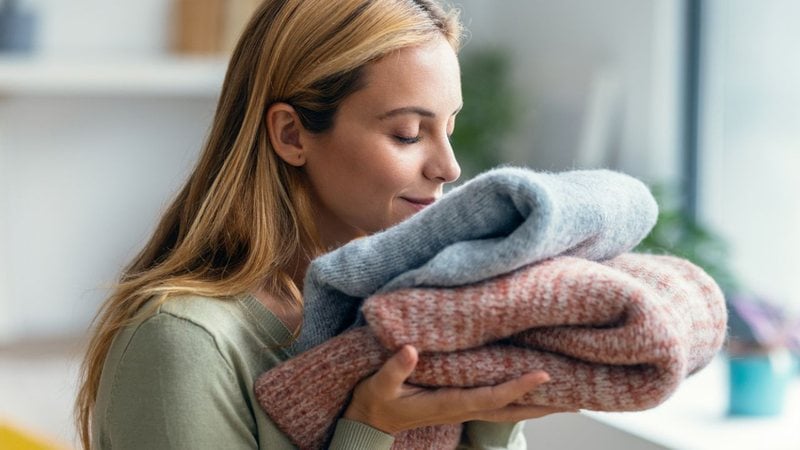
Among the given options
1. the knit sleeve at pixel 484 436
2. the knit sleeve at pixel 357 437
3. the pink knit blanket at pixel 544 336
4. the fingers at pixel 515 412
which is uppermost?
the pink knit blanket at pixel 544 336

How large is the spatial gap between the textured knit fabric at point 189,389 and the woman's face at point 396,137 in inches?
7.4

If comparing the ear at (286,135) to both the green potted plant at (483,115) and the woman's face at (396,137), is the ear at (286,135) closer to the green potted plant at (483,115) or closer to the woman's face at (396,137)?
the woman's face at (396,137)

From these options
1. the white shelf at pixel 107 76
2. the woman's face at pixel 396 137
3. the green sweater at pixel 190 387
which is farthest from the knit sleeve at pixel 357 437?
the white shelf at pixel 107 76

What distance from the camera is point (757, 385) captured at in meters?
2.13

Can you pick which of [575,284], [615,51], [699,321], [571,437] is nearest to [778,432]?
[571,437]

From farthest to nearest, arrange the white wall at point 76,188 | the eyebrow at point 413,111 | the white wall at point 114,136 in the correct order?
1. the white wall at point 76,188
2. the white wall at point 114,136
3. the eyebrow at point 413,111

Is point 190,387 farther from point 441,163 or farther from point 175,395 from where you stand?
point 441,163

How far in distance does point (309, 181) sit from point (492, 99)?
259cm

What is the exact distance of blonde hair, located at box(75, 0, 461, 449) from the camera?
3.83 feet

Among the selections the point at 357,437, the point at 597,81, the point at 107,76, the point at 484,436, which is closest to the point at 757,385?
the point at 484,436

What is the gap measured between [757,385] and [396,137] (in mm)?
1233

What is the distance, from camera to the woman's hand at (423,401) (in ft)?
3.05

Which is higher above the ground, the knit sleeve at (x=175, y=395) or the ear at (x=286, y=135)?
the ear at (x=286, y=135)

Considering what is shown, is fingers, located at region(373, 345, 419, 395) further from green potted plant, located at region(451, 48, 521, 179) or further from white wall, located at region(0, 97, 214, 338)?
white wall, located at region(0, 97, 214, 338)
